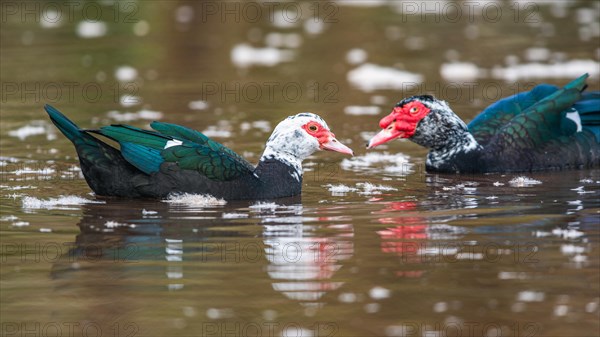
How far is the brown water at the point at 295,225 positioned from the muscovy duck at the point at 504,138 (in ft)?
0.78

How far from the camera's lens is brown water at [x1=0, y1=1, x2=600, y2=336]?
22.0 feet

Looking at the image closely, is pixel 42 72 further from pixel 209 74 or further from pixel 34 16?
pixel 34 16

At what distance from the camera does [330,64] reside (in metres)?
18.3

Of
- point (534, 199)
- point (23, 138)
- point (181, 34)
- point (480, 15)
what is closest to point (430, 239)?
point (534, 199)

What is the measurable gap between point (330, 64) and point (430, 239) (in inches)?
399

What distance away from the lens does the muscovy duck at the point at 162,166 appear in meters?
9.61

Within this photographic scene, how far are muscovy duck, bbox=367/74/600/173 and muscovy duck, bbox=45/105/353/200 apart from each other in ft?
6.76

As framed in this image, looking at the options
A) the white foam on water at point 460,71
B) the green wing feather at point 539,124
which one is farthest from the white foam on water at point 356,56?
the green wing feather at point 539,124

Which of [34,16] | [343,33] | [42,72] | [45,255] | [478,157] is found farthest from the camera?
[34,16]

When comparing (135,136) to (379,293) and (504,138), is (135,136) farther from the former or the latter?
(504,138)

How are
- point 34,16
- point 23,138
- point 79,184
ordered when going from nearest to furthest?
1. point 79,184
2. point 23,138
3. point 34,16

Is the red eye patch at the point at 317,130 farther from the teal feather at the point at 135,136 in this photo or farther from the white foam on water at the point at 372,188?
the teal feather at the point at 135,136

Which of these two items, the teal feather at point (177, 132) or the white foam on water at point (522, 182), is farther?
the white foam on water at point (522, 182)

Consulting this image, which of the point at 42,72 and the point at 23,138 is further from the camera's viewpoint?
the point at 42,72
